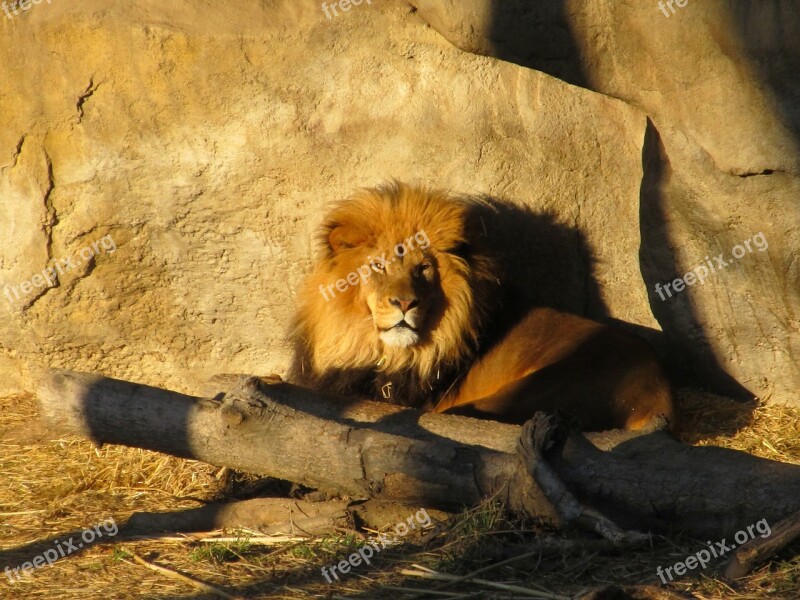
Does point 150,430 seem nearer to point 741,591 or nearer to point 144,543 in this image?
point 144,543

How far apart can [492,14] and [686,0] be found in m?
0.94

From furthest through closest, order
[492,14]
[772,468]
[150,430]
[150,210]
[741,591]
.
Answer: [150,210] → [492,14] → [150,430] → [772,468] → [741,591]

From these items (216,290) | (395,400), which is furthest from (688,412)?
(216,290)

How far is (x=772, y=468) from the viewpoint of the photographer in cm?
438
